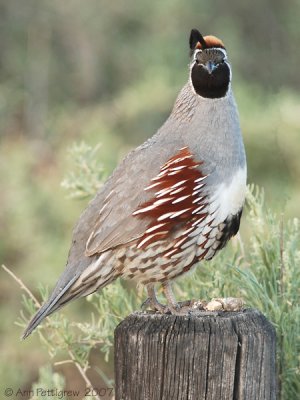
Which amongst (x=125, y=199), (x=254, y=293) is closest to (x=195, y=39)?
(x=125, y=199)

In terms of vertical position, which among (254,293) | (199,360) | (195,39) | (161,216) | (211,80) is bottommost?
(199,360)

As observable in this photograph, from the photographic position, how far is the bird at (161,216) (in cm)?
405

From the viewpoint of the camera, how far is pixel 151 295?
162 inches

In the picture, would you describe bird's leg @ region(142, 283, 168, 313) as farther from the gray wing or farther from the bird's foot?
the gray wing

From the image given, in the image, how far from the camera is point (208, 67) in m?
4.23


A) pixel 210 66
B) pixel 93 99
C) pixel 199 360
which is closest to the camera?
pixel 199 360

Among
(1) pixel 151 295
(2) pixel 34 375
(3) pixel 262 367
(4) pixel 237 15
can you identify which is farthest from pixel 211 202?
(4) pixel 237 15

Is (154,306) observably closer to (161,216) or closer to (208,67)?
(161,216)

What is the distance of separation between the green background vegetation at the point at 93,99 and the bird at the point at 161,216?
254 centimetres

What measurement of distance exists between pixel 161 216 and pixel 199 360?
1103 millimetres

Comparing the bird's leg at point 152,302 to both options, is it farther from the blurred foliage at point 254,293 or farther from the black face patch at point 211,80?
the black face patch at point 211,80

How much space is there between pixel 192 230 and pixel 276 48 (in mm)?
9250

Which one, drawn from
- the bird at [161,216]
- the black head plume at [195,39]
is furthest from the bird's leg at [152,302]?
the black head plume at [195,39]

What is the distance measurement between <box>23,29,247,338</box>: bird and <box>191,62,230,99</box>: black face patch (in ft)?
0.75
